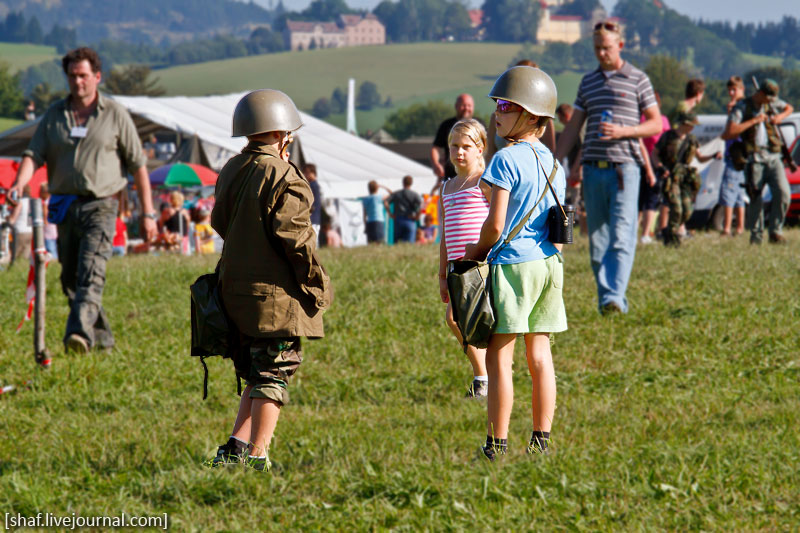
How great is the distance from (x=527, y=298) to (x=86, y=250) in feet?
14.1

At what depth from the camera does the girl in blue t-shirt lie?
4.39 meters

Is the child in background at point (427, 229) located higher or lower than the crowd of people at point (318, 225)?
lower

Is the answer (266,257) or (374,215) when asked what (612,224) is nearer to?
(266,257)

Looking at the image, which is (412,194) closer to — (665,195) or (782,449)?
(665,195)

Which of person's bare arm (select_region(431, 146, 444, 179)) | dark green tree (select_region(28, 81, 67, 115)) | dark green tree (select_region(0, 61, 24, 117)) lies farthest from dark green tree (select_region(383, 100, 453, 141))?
person's bare arm (select_region(431, 146, 444, 179))

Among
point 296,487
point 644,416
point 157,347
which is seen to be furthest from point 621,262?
point 296,487

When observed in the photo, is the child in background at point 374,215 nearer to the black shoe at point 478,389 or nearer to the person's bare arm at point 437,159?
the person's bare arm at point 437,159

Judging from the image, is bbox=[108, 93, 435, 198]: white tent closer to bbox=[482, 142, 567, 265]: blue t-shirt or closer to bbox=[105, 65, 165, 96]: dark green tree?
bbox=[482, 142, 567, 265]: blue t-shirt

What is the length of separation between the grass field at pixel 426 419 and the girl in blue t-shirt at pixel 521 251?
0.96 feet

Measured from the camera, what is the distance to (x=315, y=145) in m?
33.5

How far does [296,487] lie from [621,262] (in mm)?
4446

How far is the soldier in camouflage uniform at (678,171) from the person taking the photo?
12477 millimetres

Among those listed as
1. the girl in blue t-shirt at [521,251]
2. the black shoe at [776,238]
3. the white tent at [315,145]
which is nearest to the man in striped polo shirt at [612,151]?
the girl in blue t-shirt at [521,251]

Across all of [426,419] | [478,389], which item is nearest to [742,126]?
[478,389]
